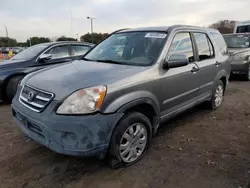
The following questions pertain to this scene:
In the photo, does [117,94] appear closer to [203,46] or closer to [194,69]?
[194,69]

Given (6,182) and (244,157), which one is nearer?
(6,182)

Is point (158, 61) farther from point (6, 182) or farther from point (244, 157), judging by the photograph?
point (6, 182)

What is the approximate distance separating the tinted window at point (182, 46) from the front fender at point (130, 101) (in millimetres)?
775

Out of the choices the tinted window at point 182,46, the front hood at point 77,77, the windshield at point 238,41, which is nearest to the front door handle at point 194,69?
the tinted window at point 182,46

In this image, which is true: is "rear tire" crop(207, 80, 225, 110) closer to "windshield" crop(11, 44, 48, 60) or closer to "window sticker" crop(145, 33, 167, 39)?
"window sticker" crop(145, 33, 167, 39)

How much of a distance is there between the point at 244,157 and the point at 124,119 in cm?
172

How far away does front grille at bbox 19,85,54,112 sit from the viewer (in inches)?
101

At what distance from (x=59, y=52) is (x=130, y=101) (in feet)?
14.7

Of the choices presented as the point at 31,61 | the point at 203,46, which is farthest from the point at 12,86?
the point at 203,46

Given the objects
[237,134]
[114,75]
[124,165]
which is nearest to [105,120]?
[114,75]

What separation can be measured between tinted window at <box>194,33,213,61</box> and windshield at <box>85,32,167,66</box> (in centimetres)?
95

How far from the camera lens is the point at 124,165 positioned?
2.92 m

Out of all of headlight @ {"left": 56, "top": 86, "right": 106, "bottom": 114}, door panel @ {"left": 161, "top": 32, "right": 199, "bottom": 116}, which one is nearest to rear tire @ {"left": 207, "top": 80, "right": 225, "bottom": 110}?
door panel @ {"left": 161, "top": 32, "right": 199, "bottom": 116}

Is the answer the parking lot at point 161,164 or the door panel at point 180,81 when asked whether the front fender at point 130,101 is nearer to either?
the door panel at point 180,81
